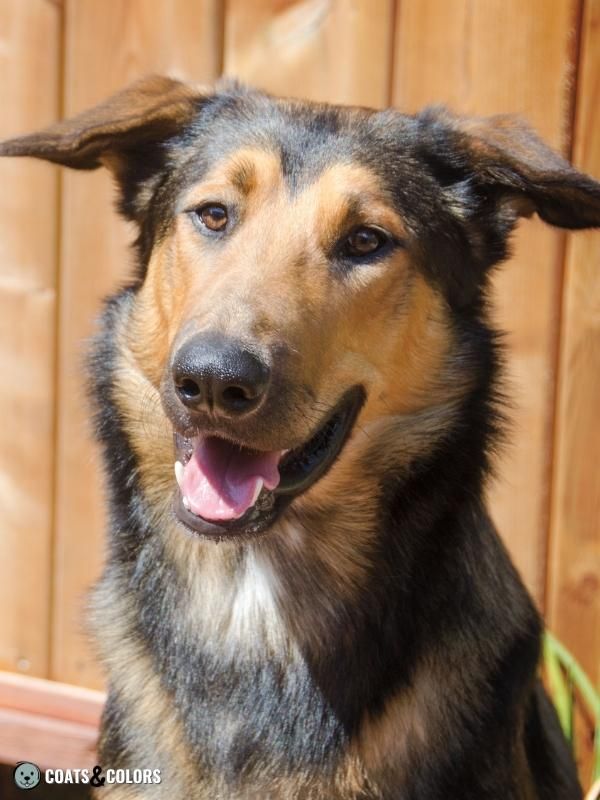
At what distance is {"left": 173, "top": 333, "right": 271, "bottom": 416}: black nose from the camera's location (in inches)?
73.7

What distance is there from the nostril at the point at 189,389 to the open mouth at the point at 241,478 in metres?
0.18

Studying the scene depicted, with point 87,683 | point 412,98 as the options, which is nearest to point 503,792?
point 87,683

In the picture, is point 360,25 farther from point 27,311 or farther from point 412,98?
point 27,311

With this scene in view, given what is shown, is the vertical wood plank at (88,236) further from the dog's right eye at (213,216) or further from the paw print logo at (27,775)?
the dog's right eye at (213,216)

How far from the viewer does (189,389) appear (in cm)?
193

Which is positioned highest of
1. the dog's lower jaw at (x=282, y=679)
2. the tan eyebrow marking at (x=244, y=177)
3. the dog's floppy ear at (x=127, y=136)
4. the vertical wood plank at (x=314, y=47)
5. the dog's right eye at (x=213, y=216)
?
the vertical wood plank at (x=314, y=47)

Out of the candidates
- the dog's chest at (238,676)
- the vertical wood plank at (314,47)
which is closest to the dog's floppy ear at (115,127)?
the vertical wood plank at (314,47)

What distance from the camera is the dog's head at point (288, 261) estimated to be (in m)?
2.03

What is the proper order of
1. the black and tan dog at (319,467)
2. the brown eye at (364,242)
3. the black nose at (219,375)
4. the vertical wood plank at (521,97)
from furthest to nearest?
1. the vertical wood plank at (521,97)
2. the brown eye at (364,242)
3. the black and tan dog at (319,467)
4. the black nose at (219,375)

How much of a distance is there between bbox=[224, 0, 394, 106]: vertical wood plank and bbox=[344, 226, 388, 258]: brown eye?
3.30 ft

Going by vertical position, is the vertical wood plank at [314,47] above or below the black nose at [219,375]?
above

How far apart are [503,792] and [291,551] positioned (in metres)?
0.69

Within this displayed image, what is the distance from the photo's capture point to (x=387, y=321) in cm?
230

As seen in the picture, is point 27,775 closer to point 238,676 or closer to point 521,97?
point 238,676
